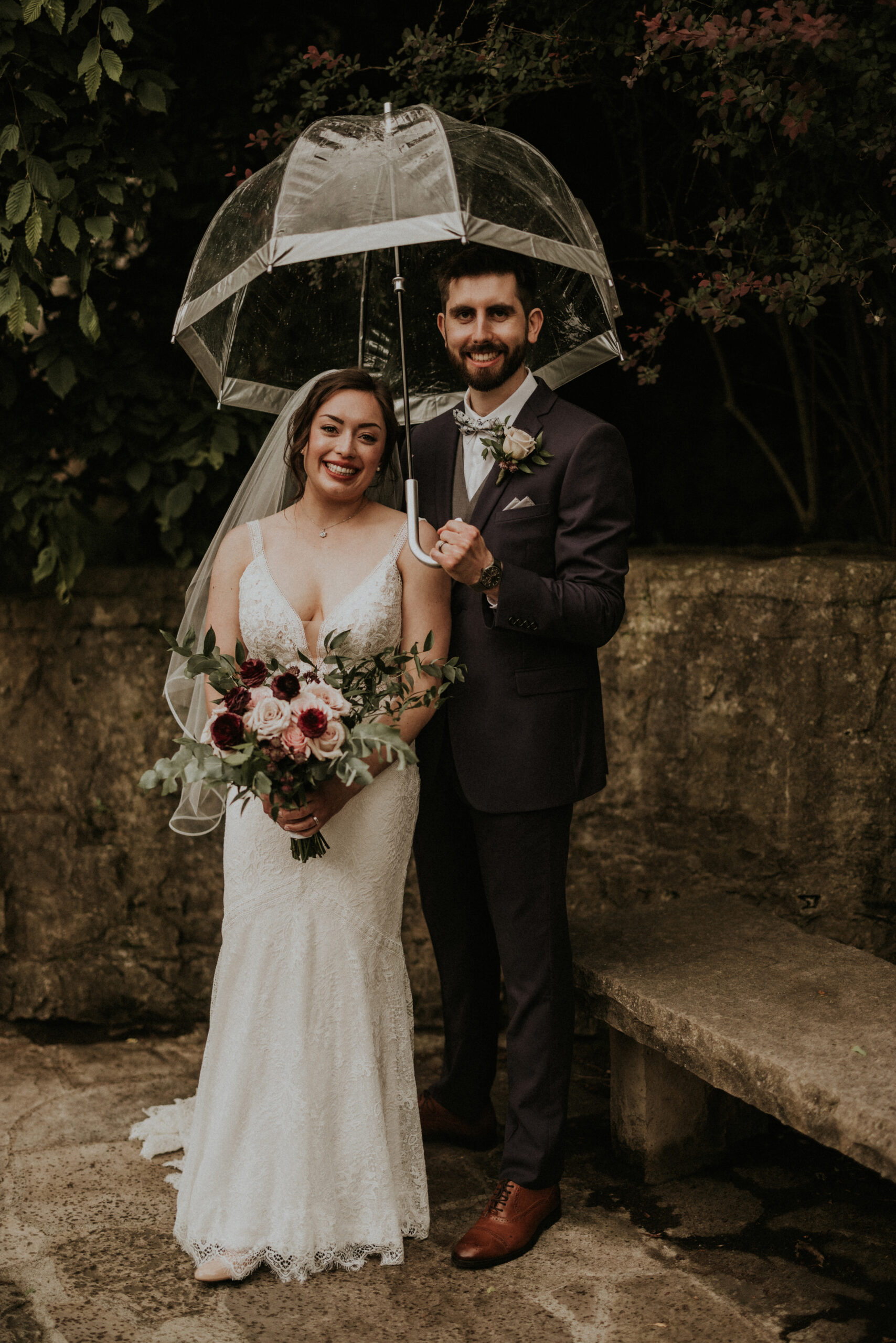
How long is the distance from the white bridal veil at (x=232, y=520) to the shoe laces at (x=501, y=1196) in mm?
1248

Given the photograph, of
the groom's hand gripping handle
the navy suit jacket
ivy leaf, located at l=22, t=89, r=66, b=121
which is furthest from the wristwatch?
ivy leaf, located at l=22, t=89, r=66, b=121

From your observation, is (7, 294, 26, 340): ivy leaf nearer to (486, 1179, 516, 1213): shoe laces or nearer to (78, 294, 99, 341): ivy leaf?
(78, 294, 99, 341): ivy leaf

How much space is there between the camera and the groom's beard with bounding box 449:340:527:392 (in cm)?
301

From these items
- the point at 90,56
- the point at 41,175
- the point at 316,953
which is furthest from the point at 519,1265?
the point at 90,56

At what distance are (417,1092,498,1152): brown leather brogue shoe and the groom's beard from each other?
82.4 inches

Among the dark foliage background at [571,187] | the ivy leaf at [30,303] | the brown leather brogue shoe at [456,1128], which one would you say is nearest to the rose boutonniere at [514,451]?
the dark foliage background at [571,187]

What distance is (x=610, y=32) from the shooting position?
386 centimetres

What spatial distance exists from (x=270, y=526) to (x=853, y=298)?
7.93 ft

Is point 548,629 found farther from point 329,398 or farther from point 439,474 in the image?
point 329,398

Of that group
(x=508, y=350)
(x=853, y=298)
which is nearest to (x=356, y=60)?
(x=508, y=350)

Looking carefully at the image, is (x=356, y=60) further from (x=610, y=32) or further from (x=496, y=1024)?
(x=496, y=1024)

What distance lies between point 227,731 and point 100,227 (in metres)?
1.83

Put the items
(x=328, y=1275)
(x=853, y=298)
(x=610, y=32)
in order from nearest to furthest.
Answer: (x=328, y=1275) < (x=610, y=32) < (x=853, y=298)

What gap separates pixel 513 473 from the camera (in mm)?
3037
